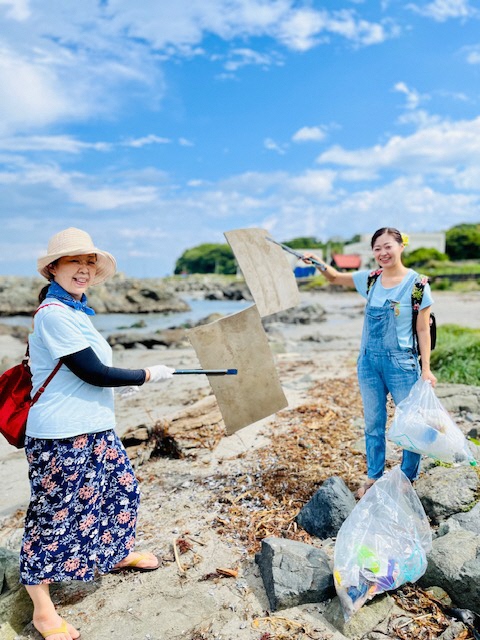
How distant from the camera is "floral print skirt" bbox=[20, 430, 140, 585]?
2.90m

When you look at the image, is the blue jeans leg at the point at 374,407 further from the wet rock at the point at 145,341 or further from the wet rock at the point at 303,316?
the wet rock at the point at 303,316

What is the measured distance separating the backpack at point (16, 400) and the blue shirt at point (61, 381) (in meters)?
0.05

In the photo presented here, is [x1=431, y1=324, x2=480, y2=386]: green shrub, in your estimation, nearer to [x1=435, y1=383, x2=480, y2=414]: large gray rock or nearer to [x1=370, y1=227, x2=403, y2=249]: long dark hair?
[x1=435, y1=383, x2=480, y2=414]: large gray rock

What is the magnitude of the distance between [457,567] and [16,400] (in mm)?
2733

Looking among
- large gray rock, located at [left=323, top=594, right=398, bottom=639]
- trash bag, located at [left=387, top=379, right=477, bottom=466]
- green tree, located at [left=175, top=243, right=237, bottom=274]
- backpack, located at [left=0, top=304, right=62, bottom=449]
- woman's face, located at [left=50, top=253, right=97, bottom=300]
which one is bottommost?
large gray rock, located at [left=323, top=594, right=398, bottom=639]

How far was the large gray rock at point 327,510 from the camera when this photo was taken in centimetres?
369

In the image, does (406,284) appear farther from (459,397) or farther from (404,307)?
(459,397)

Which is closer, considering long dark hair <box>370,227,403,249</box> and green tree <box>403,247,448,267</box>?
long dark hair <box>370,227,403,249</box>

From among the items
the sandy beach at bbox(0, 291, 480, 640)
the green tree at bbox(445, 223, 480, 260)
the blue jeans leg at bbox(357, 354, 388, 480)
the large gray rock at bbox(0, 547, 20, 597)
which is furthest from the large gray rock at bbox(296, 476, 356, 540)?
the green tree at bbox(445, 223, 480, 260)

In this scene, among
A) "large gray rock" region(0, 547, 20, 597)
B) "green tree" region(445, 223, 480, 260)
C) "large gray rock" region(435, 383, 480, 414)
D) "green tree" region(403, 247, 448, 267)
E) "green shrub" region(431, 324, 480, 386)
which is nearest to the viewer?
"large gray rock" region(0, 547, 20, 597)

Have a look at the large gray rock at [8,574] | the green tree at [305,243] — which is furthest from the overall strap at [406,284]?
the green tree at [305,243]

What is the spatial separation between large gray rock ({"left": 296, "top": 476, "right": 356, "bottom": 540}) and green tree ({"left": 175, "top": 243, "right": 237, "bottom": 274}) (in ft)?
363

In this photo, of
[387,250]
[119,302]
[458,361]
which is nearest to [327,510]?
[387,250]

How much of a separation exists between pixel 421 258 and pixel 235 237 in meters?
55.2
